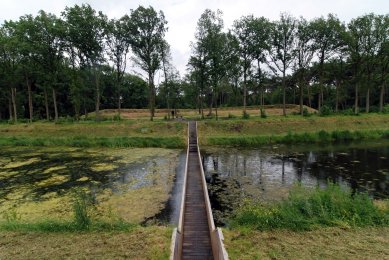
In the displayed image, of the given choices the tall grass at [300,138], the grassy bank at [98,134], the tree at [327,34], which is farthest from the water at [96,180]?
the tree at [327,34]

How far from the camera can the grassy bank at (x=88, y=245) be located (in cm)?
911

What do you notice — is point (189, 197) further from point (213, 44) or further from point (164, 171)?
point (213, 44)

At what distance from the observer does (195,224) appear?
12.0m

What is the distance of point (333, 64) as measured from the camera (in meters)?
53.0

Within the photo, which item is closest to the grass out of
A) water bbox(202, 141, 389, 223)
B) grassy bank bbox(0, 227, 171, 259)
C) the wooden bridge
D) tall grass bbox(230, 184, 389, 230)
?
tall grass bbox(230, 184, 389, 230)

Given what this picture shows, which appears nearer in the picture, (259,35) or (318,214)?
(318,214)

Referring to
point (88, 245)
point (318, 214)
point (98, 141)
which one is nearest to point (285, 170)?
point (318, 214)

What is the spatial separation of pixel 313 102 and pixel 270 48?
129ft

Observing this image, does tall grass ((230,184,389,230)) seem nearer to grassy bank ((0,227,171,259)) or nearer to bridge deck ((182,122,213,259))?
bridge deck ((182,122,213,259))

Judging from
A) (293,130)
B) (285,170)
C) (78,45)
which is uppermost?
(78,45)

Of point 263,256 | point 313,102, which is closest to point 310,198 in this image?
point 263,256

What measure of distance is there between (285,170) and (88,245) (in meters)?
16.6

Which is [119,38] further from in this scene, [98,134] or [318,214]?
[318,214]

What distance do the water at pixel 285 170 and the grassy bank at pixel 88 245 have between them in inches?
167
